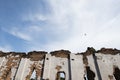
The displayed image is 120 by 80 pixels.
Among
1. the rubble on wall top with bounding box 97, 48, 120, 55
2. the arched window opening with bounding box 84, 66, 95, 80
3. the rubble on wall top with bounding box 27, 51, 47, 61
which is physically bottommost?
the arched window opening with bounding box 84, 66, 95, 80

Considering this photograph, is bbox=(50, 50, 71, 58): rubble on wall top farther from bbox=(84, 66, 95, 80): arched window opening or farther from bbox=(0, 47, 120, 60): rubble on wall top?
bbox=(84, 66, 95, 80): arched window opening

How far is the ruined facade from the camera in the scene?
42.7ft

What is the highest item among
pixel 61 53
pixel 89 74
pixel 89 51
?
pixel 89 51

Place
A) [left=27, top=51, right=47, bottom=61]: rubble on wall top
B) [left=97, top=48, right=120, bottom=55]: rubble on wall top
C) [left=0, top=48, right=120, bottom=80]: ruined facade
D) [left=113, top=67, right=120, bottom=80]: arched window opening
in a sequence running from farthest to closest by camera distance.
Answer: [left=97, top=48, right=120, bottom=55]: rubble on wall top, [left=27, top=51, right=47, bottom=61]: rubble on wall top, [left=113, top=67, right=120, bottom=80]: arched window opening, [left=0, top=48, right=120, bottom=80]: ruined facade

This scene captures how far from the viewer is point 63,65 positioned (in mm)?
13734

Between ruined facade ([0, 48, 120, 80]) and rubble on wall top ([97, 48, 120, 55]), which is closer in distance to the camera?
ruined facade ([0, 48, 120, 80])

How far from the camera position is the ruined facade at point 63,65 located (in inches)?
512

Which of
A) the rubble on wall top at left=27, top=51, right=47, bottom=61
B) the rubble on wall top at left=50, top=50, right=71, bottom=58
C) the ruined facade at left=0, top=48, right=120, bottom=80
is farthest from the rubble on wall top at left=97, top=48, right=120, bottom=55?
the rubble on wall top at left=27, top=51, right=47, bottom=61

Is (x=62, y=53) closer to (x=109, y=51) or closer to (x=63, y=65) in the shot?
(x=63, y=65)

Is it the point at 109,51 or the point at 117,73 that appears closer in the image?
the point at 117,73

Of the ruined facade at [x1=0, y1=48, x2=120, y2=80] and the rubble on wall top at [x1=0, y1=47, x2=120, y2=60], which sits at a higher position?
the rubble on wall top at [x1=0, y1=47, x2=120, y2=60]

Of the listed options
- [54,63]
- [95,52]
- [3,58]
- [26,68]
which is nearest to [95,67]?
[95,52]

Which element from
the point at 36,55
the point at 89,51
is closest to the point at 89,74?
the point at 89,51

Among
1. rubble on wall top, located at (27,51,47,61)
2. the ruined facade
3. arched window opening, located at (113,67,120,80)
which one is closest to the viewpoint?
the ruined facade
